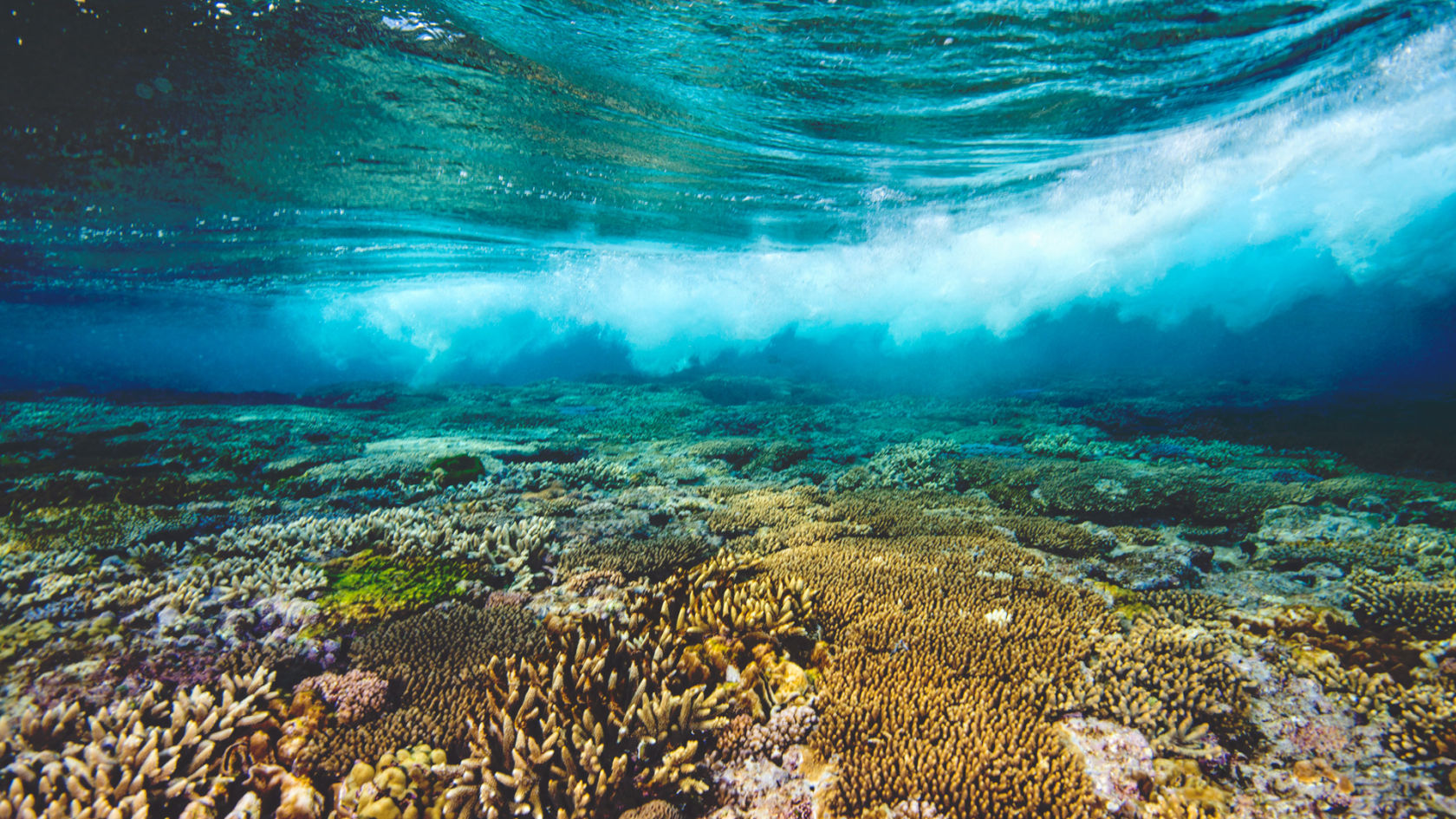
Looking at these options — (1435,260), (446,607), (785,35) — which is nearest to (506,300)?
(785,35)

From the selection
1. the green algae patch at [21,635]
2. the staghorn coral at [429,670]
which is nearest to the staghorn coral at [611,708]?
the staghorn coral at [429,670]

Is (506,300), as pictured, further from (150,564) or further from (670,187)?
(150,564)

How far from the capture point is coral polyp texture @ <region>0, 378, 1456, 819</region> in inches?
116

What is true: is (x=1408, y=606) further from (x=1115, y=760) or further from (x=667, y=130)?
(x=667, y=130)

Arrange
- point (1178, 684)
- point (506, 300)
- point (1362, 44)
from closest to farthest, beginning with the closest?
point (1178, 684) < point (1362, 44) < point (506, 300)

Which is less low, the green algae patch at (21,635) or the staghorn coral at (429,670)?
the staghorn coral at (429,670)

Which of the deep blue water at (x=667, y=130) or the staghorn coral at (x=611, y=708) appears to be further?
the deep blue water at (x=667, y=130)

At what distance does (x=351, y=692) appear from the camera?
3715mm

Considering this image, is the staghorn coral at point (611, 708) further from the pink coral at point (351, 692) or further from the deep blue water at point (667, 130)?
the deep blue water at point (667, 130)

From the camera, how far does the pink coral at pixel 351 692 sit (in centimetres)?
357

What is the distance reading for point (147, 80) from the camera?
10008mm

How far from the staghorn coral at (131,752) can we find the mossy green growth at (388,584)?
1245 mm

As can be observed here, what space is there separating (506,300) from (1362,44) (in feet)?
185

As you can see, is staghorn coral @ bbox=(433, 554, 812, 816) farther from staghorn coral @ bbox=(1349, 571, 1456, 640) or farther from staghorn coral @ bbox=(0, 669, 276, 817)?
staghorn coral @ bbox=(1349, 571, 1456, 640)
